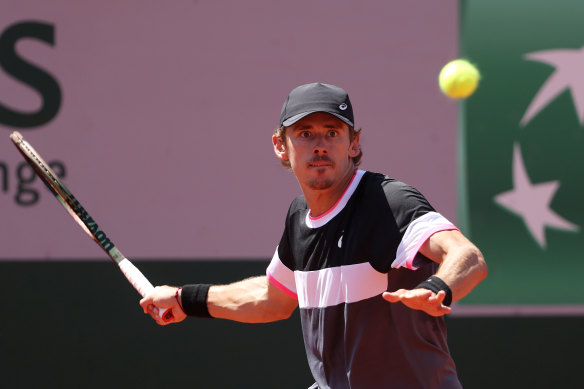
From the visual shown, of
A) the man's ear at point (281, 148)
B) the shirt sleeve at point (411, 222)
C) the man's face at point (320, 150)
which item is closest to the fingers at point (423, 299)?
the shirt sleeve at point (411, 222)

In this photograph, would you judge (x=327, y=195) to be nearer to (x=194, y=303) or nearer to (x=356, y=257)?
(x=356, y=257)

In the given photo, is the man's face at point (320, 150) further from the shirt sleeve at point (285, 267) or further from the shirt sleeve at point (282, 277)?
the shirt sleeve at point (282, 277)

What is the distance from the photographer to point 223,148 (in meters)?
5.26

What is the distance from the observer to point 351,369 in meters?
2.70

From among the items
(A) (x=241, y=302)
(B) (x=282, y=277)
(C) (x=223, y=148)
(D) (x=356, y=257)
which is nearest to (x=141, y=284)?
(A) (x=241, y=302)

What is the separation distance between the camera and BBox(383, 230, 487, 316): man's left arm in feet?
6.96

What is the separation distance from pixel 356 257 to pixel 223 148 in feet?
8.82

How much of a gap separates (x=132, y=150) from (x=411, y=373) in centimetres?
309

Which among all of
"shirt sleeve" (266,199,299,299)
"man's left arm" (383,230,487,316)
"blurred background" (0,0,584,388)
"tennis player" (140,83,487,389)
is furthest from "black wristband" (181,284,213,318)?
"blurred background" (0,0,584,388)

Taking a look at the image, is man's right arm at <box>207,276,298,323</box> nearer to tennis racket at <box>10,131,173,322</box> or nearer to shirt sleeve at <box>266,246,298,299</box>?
shirt sleeve at <box>266,246,298,299</box>

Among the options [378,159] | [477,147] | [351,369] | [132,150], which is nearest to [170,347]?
[132,150]

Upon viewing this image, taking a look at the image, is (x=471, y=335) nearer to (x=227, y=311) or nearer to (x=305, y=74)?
(x=305, y=74)

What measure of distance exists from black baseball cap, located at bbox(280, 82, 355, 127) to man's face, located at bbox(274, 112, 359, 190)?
0.12 feet

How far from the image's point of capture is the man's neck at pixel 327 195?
2887mm
